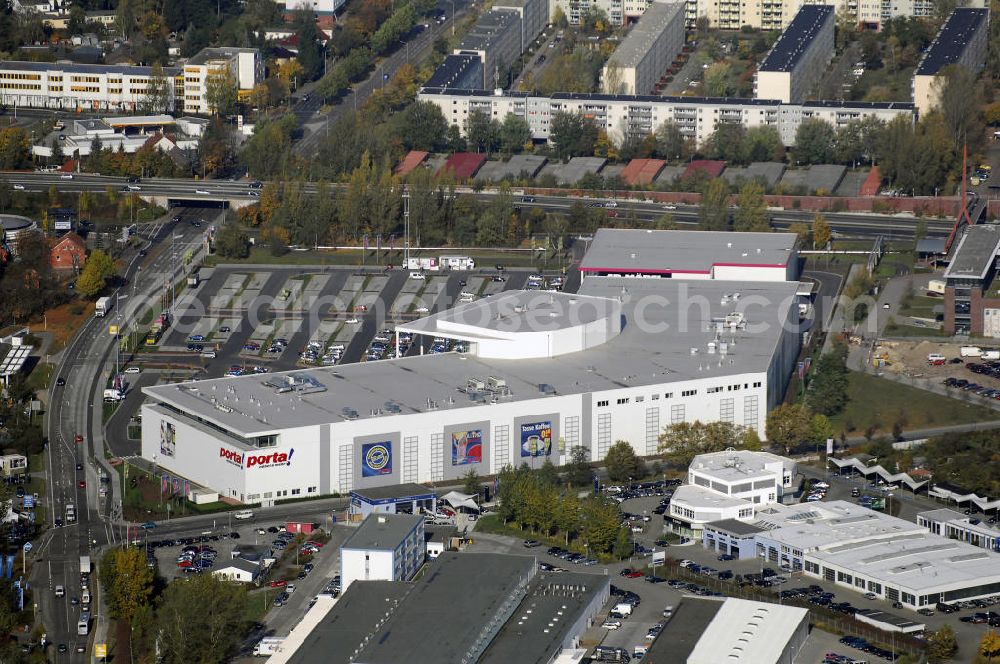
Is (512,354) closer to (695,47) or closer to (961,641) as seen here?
(961,641)

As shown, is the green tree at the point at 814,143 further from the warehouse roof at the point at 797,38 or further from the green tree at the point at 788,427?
the green tree at the point at 788,427

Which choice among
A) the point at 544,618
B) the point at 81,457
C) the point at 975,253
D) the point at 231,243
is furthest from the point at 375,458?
the point at 975,253

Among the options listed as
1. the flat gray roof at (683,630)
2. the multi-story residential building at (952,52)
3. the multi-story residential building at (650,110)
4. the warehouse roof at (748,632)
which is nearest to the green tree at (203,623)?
the flat gray roof at (683,630)

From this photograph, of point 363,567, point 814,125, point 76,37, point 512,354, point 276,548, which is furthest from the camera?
point 76,37

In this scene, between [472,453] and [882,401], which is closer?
[472,453]

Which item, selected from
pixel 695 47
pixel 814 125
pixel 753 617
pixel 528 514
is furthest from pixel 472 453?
pixel 695 47
